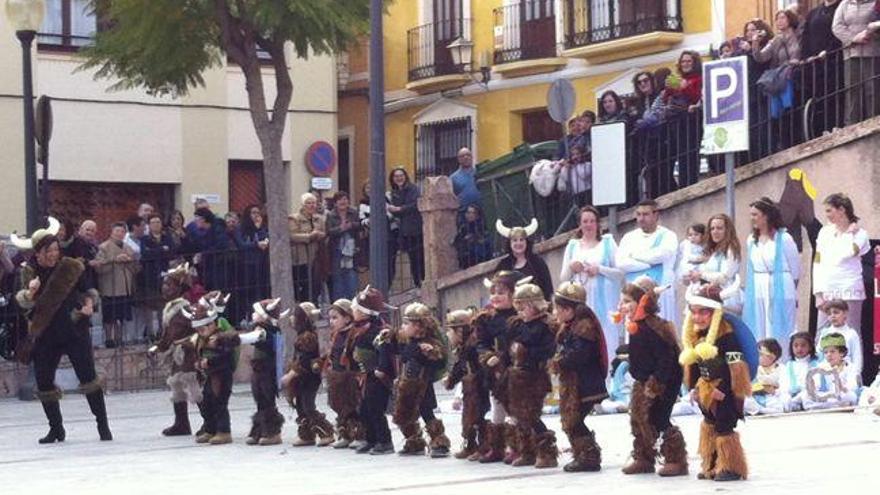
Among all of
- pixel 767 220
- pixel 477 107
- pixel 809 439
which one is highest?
pixel 477 107

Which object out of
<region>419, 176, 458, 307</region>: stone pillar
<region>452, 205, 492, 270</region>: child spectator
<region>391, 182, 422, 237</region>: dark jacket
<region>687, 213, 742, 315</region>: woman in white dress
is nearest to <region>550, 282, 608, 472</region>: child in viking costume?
<region>687, 213, 742, 315</region>: woman in white dress

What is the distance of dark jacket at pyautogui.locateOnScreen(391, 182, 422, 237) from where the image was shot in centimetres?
2630

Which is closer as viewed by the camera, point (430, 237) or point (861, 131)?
point (861, 131)

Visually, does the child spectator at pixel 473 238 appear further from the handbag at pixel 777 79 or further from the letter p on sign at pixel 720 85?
the letter p on sign at pixel 720 85

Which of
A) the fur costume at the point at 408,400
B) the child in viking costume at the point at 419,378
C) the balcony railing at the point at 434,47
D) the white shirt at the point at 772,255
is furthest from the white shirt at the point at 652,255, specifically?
the balcony railing at the point at 434,47

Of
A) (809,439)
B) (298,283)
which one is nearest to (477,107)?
(298,283)

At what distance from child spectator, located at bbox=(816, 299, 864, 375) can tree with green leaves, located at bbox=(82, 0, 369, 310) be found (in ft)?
24.5

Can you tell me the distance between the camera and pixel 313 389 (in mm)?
17328

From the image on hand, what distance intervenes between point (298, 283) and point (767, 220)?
31.1ft

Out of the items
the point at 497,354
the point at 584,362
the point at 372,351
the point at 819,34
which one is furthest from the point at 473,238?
the point at 584,362

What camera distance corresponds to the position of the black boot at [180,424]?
730 inches

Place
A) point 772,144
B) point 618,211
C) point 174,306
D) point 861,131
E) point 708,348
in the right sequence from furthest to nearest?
1. point 618,211
2. point 772,144
3. point 861,131
4. point 174,306
5. point 708,348

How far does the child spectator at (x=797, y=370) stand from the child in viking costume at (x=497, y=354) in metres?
3.59

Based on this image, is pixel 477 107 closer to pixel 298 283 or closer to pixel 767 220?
pixel 298 283
